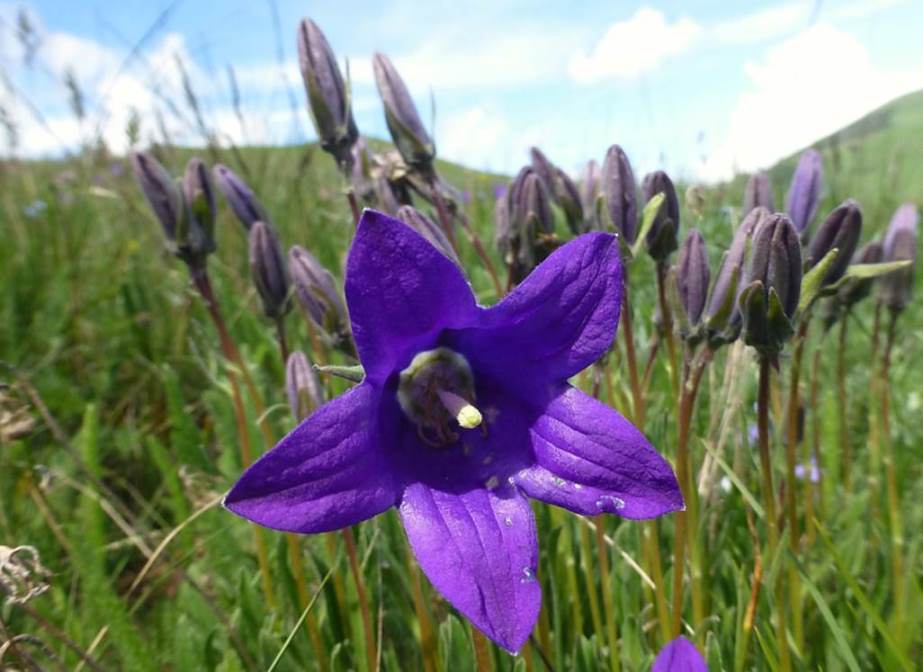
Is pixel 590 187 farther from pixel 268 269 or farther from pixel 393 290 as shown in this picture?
pixel 393 290

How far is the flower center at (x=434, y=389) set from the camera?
146 centimetres

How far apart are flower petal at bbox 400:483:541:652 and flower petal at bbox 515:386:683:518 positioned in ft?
0.21

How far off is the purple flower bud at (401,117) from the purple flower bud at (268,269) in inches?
15.6

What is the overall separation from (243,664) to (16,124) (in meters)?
4.18

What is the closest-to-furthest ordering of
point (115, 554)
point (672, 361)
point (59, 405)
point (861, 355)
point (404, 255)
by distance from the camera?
point (404, 255) → point (672, 361) → point (115, 554) → point (59, 405) → point (861, 355)

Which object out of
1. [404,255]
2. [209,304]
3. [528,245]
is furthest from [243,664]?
[404,255]

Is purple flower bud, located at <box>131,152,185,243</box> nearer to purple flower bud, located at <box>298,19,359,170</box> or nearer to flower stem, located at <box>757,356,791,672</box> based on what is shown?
purple flower bud, located at <box>298,19,359,170</box>

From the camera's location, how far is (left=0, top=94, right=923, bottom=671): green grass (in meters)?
1.82

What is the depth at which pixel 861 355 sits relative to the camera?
432cm

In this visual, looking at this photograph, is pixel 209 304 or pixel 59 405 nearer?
pixel 209 304

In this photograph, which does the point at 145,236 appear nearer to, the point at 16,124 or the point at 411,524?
the point at 16,124

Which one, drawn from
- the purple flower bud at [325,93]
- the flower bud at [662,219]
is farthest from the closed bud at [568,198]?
the purple flower bud at [325,93]

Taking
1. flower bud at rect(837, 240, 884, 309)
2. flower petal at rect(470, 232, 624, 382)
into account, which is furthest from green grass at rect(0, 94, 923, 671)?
flower petal at rect(470, 232, 624, 382)

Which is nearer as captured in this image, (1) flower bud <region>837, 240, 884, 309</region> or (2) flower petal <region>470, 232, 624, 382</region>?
(2) flower petal <region>470, 232, 624, 382</region>
